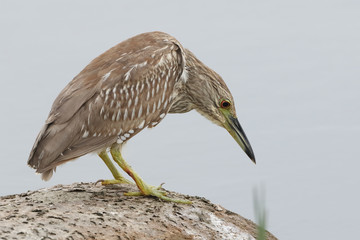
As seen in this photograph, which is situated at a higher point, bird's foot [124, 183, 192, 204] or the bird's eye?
the bird's eye

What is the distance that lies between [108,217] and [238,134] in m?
2.57

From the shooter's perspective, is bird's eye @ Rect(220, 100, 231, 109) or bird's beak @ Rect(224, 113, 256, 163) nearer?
bird's eye @ Rect(220, 100, 231, 109)

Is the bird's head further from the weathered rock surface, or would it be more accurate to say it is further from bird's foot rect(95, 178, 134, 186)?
bird's foot rect(95, 178, 134, 186)

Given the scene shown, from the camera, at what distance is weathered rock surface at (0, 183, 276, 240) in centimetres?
560

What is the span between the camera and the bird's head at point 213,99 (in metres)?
7.45

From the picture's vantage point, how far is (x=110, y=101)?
6.59 metres

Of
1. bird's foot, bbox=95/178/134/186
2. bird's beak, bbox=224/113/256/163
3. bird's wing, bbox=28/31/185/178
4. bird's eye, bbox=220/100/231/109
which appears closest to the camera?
bird's wing, bbox=28/31/185/178

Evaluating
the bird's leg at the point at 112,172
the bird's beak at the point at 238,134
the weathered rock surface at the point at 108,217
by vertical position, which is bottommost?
the weathered rock surface at the point at 108,217

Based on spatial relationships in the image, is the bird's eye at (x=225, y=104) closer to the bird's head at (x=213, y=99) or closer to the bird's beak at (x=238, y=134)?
the bird's head at (x=213, y=99)

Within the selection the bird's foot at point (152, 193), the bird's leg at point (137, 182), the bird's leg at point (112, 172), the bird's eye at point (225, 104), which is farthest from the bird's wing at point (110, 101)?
the bird's leg at point (112, 172)

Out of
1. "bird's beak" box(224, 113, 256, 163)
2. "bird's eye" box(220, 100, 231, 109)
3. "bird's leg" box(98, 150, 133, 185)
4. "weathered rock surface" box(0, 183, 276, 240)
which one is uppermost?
"bird's eye" box(220, 100, 231, 109)

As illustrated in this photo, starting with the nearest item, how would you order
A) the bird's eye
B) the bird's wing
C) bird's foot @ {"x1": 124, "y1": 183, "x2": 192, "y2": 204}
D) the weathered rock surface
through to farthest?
the weathered rock surface → the bird's wing → bird's foot @ {"x1": 124, "y1": 183, "x2": 192, "y2": 204} → the bird's eye

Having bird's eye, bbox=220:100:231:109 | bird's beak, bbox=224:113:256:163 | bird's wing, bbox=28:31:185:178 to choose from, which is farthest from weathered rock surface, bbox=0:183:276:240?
bird's eye, bbox=220:100:231:109

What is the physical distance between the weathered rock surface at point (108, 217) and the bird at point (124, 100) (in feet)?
0.92
